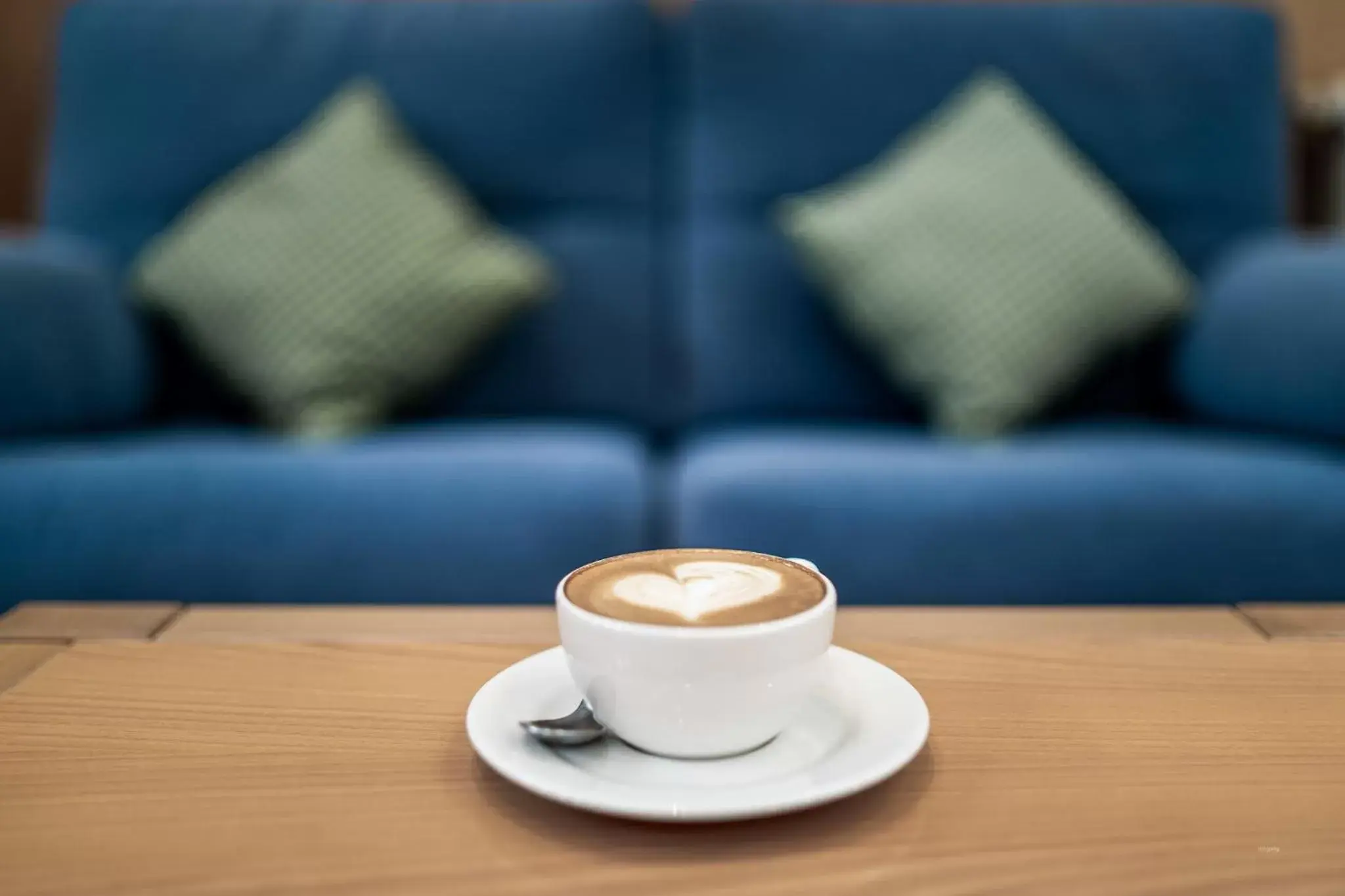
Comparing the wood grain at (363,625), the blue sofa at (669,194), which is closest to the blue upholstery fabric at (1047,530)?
the blue sofa at (669,194)

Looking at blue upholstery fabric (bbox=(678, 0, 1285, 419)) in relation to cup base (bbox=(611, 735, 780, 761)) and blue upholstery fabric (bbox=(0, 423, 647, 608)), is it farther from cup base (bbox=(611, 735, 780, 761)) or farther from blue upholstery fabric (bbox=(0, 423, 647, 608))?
cup base (bbox=(611, 735, 780, 761))

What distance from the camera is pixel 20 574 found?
43.0 inches

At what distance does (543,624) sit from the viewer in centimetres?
68

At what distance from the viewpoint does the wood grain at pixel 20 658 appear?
1.89 ft

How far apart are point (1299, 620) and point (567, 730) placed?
0.49m

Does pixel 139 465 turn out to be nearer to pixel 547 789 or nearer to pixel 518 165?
pixel 518 165

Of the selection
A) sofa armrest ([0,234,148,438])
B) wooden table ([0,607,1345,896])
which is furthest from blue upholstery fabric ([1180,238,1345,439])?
sofa armrest ([0,234,148,438])


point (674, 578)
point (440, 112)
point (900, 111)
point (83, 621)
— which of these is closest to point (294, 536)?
point (83, 621)

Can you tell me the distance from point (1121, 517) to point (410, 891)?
0.92 metres

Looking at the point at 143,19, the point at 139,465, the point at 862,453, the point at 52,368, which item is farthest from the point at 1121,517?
the point at 143,19

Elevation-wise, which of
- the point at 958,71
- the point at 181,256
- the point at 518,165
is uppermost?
the point at 958,71

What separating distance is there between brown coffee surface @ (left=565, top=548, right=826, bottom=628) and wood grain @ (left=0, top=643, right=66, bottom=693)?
319 millimetres

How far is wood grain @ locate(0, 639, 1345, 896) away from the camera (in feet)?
1.24

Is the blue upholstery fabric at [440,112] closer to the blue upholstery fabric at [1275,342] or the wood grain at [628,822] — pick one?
the blue upholstery fabric at [1275,342]
